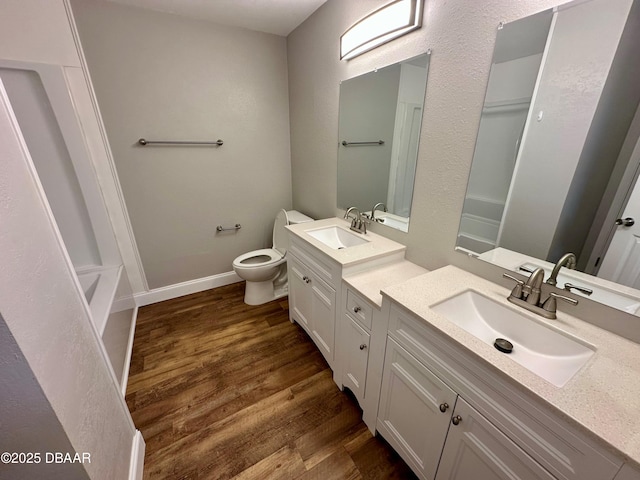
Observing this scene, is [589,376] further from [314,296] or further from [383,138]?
[383,138]

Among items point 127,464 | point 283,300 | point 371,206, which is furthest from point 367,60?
point 127,464

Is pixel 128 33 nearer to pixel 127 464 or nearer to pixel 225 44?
pixel 225 44

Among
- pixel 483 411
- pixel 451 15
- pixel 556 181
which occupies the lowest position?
pixel 483 411

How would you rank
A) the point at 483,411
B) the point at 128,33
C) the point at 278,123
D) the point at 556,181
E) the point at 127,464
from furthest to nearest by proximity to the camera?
1. the point at 278,123
2. the point at 128,33
3. the point at 127,464
4. the point at 556,181
5. the point at 483,411

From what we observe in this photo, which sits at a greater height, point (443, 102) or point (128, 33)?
point (128, 33)

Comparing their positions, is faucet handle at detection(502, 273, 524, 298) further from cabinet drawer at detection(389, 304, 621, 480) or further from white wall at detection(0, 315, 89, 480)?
white wall at detection(0, 315, 89, 480)

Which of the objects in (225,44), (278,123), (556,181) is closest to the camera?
(556,181)

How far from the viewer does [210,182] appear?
92.0 inches

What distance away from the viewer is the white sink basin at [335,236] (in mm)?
1795

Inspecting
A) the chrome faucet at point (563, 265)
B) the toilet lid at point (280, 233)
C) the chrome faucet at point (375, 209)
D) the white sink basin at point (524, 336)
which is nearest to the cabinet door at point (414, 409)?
the white sink basin at point (524, 336)

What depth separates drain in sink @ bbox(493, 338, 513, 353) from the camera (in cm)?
92

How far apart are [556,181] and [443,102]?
581mm

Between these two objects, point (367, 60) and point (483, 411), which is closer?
point (483, 411)

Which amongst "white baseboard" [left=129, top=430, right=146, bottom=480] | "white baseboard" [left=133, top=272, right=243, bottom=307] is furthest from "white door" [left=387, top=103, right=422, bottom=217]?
"white baseboard" [left=133, top=272, right=243, bottom=307]
